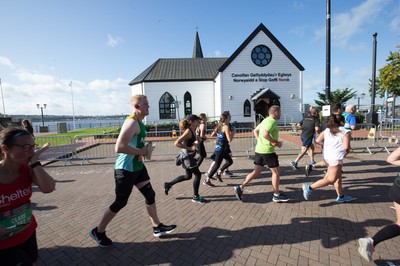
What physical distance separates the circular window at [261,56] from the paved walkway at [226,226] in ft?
58.3

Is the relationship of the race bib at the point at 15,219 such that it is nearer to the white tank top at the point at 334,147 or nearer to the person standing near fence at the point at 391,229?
Result: the person standing near fence at the point at 391,229

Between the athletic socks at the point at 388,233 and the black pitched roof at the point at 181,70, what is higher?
the black pitched roof at the point at 181,70

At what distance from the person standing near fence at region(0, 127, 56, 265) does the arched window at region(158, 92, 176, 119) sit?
889 inches

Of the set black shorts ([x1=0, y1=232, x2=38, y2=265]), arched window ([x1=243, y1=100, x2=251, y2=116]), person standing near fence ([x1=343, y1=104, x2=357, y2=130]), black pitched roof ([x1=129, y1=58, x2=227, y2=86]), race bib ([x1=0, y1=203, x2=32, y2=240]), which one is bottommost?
black shorts ([x1=0, y1=232, x2=38, y2=265])

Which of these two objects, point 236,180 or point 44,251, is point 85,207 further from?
point 236,180

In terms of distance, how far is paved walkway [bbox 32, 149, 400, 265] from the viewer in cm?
279

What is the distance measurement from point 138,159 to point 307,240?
2.60m

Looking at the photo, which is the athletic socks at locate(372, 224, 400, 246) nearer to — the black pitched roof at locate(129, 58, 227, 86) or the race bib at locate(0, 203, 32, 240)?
the race bib at locate(0, 203, 32, 240)

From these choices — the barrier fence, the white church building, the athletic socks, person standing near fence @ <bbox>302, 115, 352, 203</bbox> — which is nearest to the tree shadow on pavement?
the athletic socks

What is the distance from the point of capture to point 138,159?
2990 mm

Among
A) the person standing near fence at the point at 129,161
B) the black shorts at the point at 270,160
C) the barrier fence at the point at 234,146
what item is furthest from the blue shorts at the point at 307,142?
the person standing near fence at the point at 129,161

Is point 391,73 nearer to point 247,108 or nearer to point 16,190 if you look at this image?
point 247,108

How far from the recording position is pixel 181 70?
2595 centimetres

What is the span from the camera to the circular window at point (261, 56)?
21.6 m
